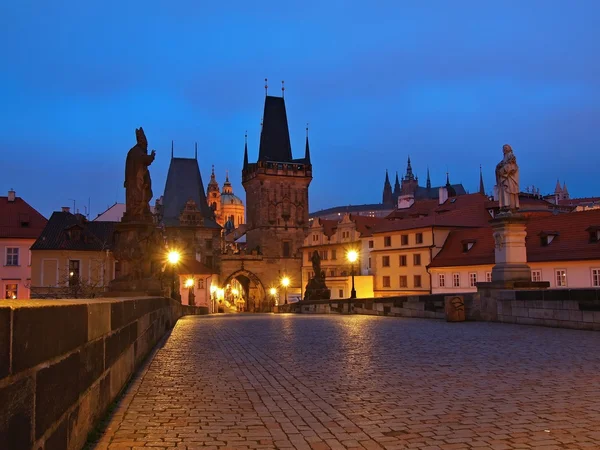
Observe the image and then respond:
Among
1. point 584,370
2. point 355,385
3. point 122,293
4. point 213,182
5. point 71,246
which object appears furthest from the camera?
point 213,182

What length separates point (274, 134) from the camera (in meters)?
96.9

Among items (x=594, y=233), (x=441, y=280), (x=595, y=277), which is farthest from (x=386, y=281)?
(x=595, y=277)

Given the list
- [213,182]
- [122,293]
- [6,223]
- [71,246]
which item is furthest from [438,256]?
[213,182]

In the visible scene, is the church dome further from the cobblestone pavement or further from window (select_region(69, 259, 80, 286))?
the cobblestone pavement

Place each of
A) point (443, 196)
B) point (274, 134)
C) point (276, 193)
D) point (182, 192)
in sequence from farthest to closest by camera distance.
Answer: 1. point (274, 134)
2. point (276, 193)
3. point (182, 192)
4. point (443, 196)

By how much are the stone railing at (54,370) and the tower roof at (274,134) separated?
89108 mm

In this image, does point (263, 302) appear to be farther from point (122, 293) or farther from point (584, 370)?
point (584, 370)

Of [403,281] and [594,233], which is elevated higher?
[594,233]

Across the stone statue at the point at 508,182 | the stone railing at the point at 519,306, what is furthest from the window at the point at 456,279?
the stone statue at the point at 508,182

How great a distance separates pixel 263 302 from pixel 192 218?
1450cm

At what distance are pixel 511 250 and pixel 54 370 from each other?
1641cm

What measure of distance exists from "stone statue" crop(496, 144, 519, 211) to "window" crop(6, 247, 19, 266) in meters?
47.6

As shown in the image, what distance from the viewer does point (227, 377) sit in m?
8.63

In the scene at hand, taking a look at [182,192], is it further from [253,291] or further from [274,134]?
[253,291]
